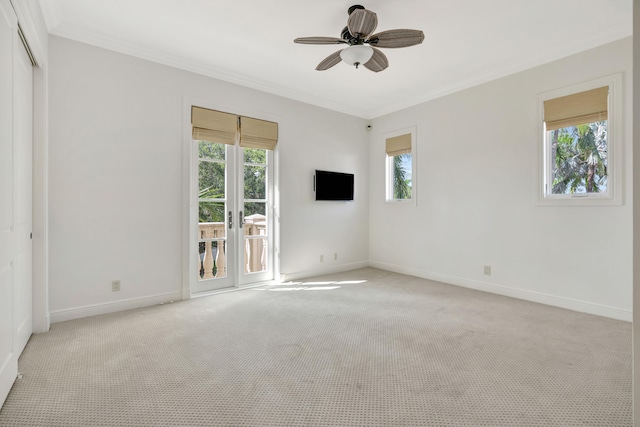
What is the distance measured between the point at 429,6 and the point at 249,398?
3230 mm

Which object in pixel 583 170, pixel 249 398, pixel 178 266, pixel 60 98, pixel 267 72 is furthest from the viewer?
pixel 267 72

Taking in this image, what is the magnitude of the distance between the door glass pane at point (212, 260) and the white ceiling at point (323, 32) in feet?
6.94

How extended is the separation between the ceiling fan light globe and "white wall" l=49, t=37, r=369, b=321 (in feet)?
6.00

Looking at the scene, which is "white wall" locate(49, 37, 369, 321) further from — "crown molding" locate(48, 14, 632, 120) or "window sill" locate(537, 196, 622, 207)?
"window sill" locate(537, 196, 622, 207)

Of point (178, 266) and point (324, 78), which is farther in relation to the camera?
point (324, 78)

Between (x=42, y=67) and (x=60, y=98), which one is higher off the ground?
(x=42, y=67)

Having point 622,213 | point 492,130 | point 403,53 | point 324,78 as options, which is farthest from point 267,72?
point 622,213

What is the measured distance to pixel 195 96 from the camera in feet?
12.5

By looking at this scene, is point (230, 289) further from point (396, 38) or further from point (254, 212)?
point (396, 38)

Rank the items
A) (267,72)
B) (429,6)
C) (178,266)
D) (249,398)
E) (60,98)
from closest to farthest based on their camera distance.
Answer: (249,398)
(429,6)
(60,98)
(178,266)
(267,72)

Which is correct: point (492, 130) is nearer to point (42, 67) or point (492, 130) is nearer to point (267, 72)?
point (267, 72)

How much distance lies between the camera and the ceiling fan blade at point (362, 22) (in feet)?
7.90

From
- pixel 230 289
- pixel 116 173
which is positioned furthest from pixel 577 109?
pixel 116 173

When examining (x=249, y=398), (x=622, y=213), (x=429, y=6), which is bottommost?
(x=249, y=398)
